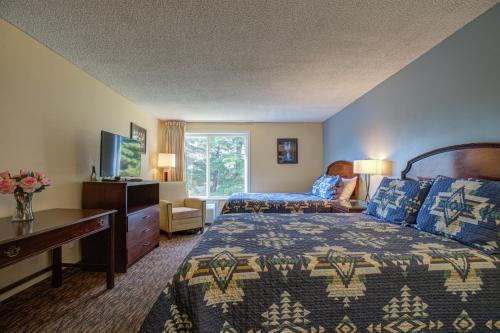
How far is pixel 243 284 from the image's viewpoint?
3.87 ft

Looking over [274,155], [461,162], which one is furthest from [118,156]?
[461,162]

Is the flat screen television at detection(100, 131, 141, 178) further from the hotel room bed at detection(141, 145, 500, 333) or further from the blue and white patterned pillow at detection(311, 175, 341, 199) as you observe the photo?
the blue and white patterned pillow at detection(311, 175, 341, 199)

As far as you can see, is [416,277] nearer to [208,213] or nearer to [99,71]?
[99,71]

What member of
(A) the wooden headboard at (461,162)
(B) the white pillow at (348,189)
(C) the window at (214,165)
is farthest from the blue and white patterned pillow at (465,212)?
(C) the window at (214,165)

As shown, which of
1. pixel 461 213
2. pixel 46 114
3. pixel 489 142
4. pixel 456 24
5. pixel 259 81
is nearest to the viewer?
pixel 461 213

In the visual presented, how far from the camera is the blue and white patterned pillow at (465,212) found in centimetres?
140

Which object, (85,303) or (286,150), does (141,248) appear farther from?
(286,150)

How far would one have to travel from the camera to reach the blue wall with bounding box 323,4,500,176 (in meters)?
1.86

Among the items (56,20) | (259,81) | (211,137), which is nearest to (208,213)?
(211,137)

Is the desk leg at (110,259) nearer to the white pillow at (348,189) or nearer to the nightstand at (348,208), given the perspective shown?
the nightstand at (348,208)

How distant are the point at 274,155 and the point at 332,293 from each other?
456 cm

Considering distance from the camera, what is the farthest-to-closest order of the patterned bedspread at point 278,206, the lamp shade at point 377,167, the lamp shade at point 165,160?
the lamp shade at point 165,160, the patterned bedspread at point 278,206, the lamp shade at point 377,167

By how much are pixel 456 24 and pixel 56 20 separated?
3140 millimetres

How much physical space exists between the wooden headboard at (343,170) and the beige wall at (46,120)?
3.74 meters
